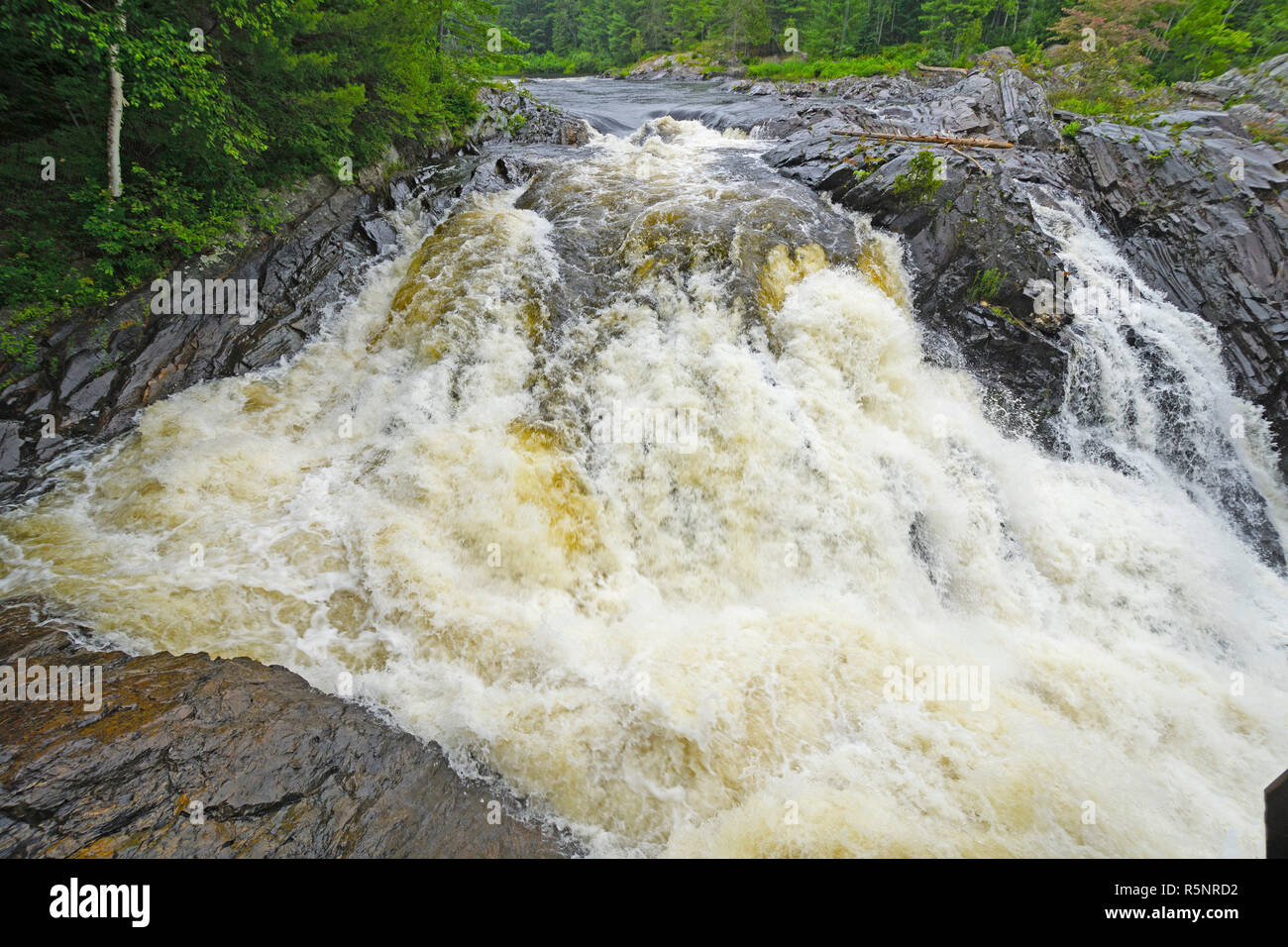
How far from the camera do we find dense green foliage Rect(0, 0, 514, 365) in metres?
5.72

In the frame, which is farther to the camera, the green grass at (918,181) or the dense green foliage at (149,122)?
the green grass at (918,181)

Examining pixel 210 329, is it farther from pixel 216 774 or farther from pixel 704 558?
pixel 704 558

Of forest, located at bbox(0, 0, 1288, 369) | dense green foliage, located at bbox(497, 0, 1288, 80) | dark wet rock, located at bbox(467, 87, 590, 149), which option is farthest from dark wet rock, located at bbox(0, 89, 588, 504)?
dense green foliage, located at bbox(497, 0, 1288, 80)

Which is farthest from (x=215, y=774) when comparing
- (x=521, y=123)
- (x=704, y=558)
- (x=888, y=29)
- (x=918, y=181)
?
(x=888, y=29)

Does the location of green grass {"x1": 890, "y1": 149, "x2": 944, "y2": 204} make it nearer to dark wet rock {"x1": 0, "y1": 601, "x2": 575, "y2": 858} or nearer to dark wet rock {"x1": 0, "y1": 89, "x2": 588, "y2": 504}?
dark wet rock {"x1": 0, "y1": 89, "x2": 588, "y2": 504}

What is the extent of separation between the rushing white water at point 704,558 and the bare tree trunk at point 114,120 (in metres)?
2.55

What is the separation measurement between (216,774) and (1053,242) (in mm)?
11227

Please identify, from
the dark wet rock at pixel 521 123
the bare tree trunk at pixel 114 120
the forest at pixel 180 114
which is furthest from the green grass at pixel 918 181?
the bare tree trunk at pixel 114 120

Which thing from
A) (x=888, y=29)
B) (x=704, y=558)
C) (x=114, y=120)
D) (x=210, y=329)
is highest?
Answer: (x=888, y=29)

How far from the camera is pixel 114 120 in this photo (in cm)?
593

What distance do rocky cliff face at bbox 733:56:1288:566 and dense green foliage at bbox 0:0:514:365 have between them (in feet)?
27.5

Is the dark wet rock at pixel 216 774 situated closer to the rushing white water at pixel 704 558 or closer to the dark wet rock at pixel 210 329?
the rushing white water at pixel 704 558

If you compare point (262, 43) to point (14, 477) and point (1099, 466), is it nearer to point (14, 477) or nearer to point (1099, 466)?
point (14, 477)

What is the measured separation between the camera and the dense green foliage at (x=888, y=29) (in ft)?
61.5
